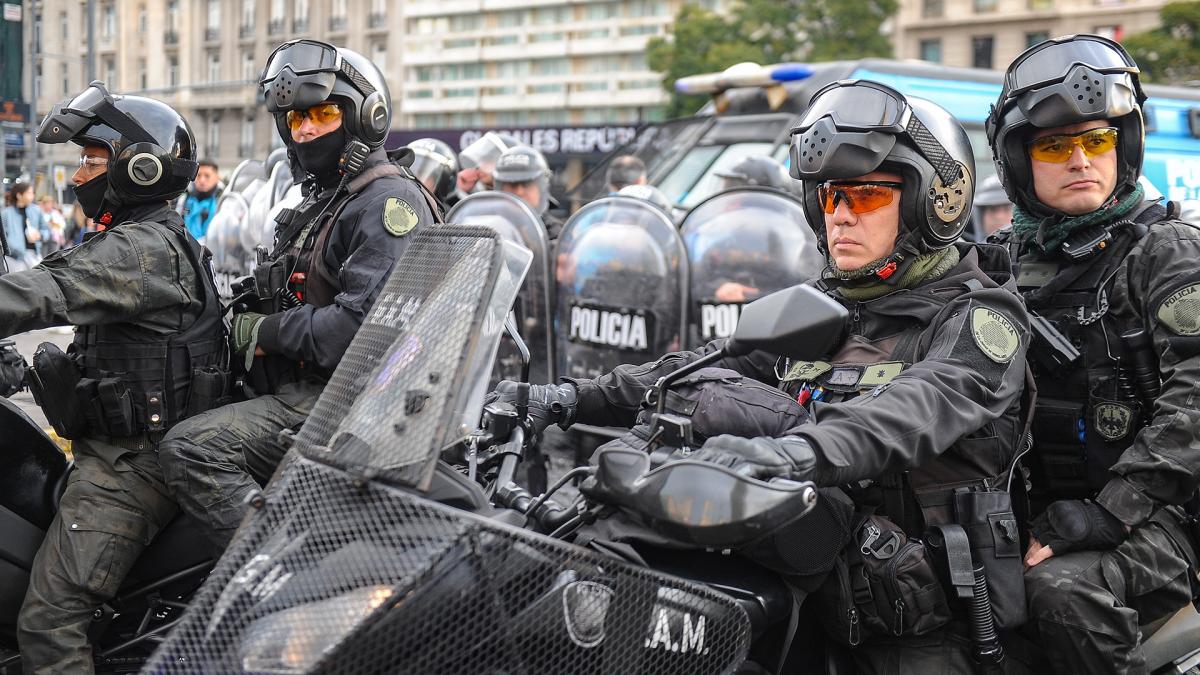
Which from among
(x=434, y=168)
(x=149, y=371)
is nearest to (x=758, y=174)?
(x=434, y=168)

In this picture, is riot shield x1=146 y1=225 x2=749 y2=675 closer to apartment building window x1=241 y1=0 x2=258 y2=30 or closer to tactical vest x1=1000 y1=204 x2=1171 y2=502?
tactical vest x1=1000 y1=204 x2=1171 y2=502

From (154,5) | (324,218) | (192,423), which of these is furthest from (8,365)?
(154,5)

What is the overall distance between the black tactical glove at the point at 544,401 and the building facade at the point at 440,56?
54.6 meters

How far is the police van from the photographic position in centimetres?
1032

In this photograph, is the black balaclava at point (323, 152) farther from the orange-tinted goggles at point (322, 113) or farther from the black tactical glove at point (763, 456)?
the black tactical glove at point (763, 456)

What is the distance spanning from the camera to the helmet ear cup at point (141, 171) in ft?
11.7

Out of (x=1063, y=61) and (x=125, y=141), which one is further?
(x=125, y=141)

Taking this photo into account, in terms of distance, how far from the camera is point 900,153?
2.67m

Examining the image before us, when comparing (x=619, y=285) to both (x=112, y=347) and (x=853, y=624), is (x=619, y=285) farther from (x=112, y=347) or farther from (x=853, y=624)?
(x=853, y=624)

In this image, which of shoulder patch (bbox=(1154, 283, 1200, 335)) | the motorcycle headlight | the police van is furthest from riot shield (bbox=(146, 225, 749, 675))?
the police van

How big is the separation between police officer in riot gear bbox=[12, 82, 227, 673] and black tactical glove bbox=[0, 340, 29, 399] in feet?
0.96

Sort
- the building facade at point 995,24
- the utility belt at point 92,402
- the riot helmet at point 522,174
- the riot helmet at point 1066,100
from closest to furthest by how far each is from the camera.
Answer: the riot helmet at point 1066,100, the utility belt at point 92,402, the riot helmet at point 522,174, the building facade at point 995,24

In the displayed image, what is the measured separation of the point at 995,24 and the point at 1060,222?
4397 cm

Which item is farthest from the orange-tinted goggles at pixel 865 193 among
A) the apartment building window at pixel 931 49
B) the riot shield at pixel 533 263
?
the apartment building window at pixel 931 49
